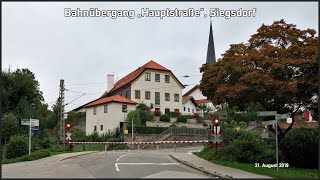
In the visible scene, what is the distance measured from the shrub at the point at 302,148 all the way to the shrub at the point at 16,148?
17.7 metres

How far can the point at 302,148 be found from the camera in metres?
20.8

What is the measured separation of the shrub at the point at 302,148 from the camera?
2070 centimetres

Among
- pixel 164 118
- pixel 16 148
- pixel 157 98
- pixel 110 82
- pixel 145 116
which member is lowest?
pixel 16 148

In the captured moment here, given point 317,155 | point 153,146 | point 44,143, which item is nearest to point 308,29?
point 317,155

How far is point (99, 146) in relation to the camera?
153 feet

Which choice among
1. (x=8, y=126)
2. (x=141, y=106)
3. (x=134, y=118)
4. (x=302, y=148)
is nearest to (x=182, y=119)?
(x=141, y=106)

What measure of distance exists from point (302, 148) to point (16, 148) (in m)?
18.9

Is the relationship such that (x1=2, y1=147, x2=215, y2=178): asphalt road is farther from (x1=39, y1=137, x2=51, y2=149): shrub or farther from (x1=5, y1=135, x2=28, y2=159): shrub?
(x1=39, y1=137, x2=51, y2=149): shrub

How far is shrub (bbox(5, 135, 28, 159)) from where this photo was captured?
2894cm

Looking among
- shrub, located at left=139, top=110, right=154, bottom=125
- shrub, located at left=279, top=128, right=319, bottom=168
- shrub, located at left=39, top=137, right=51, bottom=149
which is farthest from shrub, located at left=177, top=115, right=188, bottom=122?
shrub, located at left=279, top=128, right=319, bottom=168

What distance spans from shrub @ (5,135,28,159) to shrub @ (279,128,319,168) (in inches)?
696

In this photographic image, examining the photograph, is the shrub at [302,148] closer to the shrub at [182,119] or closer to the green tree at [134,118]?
the green tree at [134,118]

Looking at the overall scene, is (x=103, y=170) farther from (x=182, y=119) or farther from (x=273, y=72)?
(x=182, y=119)

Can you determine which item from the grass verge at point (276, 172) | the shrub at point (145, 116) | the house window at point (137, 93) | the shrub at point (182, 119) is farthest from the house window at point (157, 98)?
the grass verge at point (276, 172)
